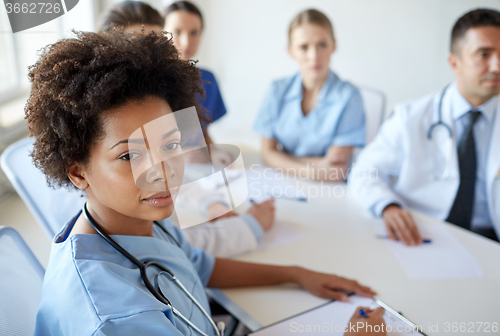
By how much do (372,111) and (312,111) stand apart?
283mm

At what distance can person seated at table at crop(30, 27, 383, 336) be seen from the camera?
0.54 meters

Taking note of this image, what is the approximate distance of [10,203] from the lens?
1562mm

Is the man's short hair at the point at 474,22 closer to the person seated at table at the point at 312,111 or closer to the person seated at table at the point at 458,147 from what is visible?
the person seated at table at the point at 458,147

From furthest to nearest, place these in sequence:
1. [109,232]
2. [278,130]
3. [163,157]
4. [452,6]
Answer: [452,6] → [278,130] → [109,232] → [163,157]

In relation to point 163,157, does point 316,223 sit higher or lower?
lower

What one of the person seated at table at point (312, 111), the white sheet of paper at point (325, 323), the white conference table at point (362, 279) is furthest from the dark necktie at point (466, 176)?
the white sheet of paper at point (325, 323)

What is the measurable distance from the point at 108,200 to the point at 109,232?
0.08 m

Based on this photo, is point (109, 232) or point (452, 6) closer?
point (109, 232)

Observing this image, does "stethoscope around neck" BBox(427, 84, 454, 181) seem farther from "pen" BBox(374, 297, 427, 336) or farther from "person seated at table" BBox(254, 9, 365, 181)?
"pen" BBox(374, 297, 427, 336)

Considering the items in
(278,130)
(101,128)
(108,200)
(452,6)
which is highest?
(101,128)

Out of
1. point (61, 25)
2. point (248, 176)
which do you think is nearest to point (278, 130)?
point (248, 176)

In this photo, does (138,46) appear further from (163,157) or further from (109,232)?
(109,232)

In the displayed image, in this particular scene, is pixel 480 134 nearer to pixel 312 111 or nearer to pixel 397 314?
pixel 312 111

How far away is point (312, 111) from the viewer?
188 centimetres
